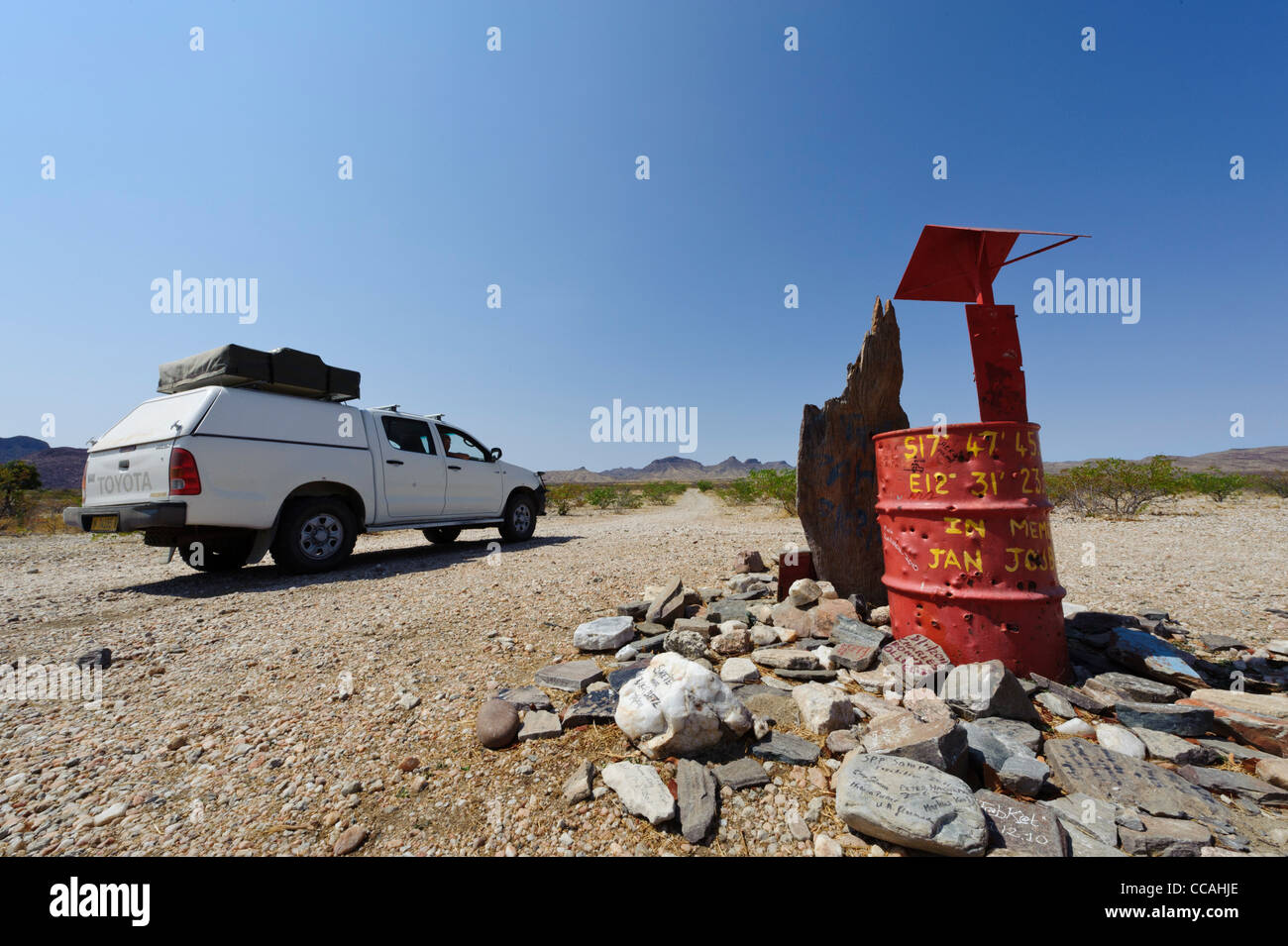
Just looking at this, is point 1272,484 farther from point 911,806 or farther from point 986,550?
point 911,806

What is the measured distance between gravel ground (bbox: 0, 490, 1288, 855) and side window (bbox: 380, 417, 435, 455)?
1.90 meters

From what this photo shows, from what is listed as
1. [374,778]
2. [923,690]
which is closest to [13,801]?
[374,778]

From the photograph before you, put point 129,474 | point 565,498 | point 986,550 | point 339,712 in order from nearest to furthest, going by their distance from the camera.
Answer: point 339,712 → point 986,550 → point 129,474 → point 565,498

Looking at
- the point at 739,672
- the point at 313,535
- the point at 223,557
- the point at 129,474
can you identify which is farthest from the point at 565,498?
the point at 739,672

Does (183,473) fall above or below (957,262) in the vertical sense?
below

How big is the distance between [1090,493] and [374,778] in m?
18.9

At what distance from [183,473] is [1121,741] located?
7054 mm

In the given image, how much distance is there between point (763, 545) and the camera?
7754mm

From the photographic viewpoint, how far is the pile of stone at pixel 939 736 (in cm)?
157

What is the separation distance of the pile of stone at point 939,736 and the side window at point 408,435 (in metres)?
4.97

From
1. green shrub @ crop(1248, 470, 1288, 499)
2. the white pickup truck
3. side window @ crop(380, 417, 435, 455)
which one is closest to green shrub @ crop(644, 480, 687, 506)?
side window @ crop(380, 417, 435, 455)

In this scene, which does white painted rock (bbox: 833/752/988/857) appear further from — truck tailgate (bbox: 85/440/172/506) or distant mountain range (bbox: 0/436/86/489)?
distant mountain range (bbox: 0/436/86/489)

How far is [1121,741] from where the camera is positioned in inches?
82.1

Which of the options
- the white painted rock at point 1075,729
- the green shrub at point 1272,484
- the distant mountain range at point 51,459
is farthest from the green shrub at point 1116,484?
the distant mountain range at point 51,459
